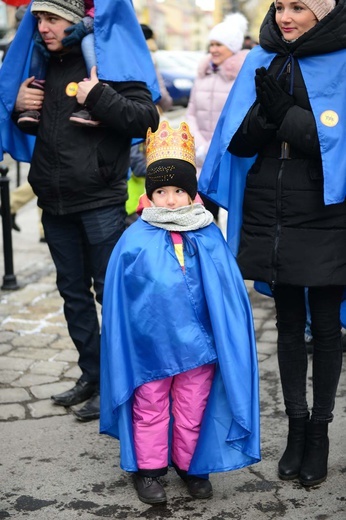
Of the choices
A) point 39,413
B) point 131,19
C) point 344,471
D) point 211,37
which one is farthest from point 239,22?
point 344,471

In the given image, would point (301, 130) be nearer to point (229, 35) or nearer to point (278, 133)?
point (278, 133)

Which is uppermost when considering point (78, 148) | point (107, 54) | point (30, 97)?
point (107, 54)

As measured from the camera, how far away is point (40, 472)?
4242 millimetres

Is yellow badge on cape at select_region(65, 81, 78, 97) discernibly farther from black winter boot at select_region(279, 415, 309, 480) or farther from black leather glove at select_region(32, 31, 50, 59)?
black winter boot at select_region(279, 415, 309, 480)

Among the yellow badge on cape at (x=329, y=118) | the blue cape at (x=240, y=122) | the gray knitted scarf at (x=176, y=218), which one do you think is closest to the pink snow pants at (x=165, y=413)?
the gray knitted scarf at (x=176, y=218)

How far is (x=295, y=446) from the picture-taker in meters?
4.18

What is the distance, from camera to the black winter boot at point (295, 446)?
4148 millimetres

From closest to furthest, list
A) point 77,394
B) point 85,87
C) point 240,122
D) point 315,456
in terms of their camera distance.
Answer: point 240,122 < point 315,456 < point 85,87 < point 77,394

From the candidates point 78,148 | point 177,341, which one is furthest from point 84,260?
point 177,341

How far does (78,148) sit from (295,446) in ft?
5.76

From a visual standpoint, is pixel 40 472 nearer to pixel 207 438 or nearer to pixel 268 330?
pixel 207 438

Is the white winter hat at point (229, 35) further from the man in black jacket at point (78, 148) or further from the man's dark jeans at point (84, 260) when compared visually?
the man's dark jeans at point (84, 260)

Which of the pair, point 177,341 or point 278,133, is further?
point 278,133

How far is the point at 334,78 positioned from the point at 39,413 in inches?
92.8
